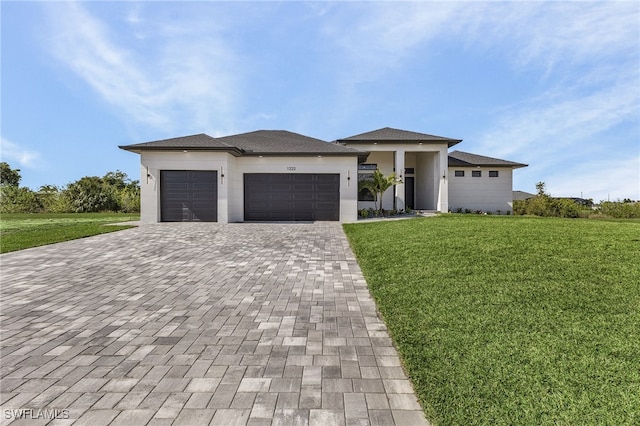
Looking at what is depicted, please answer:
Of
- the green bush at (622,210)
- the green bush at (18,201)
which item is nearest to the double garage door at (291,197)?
the green bush at (622,210)

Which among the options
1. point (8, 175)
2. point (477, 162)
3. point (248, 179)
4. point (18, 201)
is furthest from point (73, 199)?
point (477, 162)

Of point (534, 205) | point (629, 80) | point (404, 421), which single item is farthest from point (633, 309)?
point (534, 205)

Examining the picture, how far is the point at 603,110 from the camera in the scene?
14578mm

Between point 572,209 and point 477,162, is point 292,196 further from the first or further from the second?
point 572,209

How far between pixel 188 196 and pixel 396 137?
14.0 metres

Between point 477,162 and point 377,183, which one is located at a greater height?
point 477,162

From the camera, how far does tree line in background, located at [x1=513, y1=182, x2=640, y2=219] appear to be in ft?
63.7

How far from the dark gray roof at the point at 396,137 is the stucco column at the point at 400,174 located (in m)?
0.96

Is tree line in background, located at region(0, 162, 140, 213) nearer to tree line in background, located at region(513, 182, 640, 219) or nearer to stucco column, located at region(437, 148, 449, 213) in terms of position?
stucco column, located at region(437, 148, 449, 213)

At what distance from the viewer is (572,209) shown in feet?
65.4

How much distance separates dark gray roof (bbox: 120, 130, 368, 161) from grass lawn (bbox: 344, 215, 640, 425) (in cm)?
1025

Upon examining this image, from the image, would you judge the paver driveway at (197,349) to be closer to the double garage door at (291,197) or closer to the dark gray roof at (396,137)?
the double garage door at (291,197)

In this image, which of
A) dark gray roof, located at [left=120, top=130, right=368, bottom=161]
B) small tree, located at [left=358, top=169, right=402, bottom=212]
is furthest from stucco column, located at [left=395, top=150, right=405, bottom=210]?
→ dark gray roof, located at [left=120, top=130, right=368, bottom=161]

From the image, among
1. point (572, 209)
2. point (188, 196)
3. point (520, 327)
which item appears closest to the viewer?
point (520, 327)
